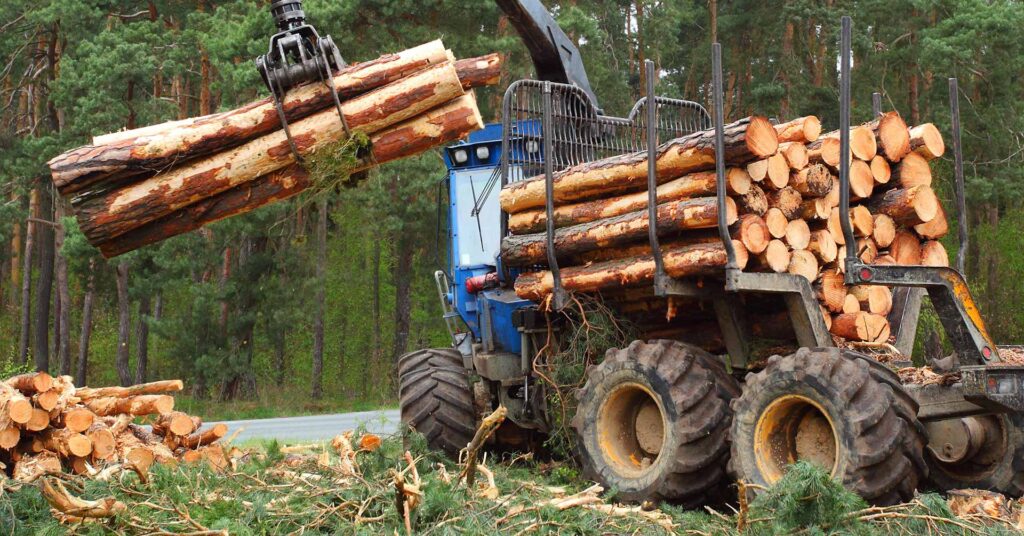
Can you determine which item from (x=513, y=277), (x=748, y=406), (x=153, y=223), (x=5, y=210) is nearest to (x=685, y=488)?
(x=748, y=406)

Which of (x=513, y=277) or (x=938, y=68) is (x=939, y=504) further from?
(x=938, y=68)

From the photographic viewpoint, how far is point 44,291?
32.3 metres

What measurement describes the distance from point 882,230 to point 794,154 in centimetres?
99

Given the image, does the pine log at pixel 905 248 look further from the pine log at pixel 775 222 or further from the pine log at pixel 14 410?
the pine log at pixel 14 410

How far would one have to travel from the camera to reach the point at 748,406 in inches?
284

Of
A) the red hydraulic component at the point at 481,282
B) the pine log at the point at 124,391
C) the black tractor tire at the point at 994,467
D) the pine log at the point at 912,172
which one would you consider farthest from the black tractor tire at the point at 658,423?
the pine log at the point at 124,391

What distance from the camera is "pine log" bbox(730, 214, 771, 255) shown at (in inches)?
296

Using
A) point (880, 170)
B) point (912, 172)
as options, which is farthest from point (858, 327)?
point (912, 172)

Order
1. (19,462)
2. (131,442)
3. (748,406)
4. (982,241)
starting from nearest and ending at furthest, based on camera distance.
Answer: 1. (748,406)
2. (19,462)
3. (131,442)
4. (982,241)

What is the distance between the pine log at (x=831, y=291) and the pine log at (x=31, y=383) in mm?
6098

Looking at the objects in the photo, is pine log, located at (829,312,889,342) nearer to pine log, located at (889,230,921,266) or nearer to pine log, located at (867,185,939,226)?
pine log, located at (889,230,921,266)

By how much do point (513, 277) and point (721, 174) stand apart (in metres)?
3.24

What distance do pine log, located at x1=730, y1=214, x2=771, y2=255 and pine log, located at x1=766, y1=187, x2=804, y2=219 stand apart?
0.28 m

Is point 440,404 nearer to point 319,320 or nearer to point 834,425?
point 834,425
